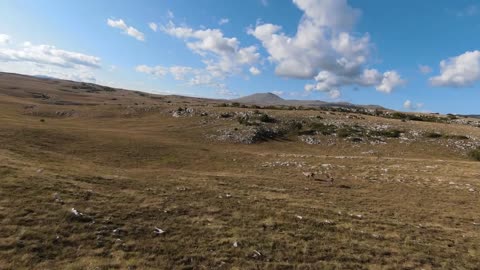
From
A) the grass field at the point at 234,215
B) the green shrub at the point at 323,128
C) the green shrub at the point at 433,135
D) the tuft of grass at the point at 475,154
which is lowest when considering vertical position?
the grass field at the point at 234,215

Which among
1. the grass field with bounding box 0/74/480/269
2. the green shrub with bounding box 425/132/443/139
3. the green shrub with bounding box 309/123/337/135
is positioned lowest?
the grass field with bounding box 0/74/480/269

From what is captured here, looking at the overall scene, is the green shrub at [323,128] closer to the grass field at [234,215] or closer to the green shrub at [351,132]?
the green shrub at [351,132]

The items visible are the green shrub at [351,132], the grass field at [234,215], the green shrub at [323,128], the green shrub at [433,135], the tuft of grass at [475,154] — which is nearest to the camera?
the grass field at [234,215]

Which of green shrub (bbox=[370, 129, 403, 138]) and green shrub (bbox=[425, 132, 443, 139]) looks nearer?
green shrub (bbox=[425, 132, 443, 139])

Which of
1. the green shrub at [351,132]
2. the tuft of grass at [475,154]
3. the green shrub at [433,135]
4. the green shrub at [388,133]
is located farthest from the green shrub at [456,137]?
the green shrub at [351,132]

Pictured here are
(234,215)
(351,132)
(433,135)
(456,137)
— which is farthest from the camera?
(351,132)

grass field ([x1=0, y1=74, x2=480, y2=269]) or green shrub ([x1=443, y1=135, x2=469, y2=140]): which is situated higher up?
green shrub ([x1=443, y1=135, x2=469, y2=140])

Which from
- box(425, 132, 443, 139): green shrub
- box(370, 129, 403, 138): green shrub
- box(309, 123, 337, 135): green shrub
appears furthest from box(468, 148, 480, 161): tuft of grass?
box(309, 123, 337, 135): green shrub

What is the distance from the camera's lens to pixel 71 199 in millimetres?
16203

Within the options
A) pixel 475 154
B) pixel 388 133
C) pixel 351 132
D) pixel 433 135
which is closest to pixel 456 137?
pixel 433 135

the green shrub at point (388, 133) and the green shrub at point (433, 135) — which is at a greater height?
the green shrub at point (433, 135)

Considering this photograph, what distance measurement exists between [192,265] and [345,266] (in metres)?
5.77

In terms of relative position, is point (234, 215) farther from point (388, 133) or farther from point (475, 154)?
point (388, 133)

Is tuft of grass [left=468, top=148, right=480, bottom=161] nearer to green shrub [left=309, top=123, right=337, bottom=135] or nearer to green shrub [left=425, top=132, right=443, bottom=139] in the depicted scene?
green shrub [left=425, top=132, right=443, bottom=139]
